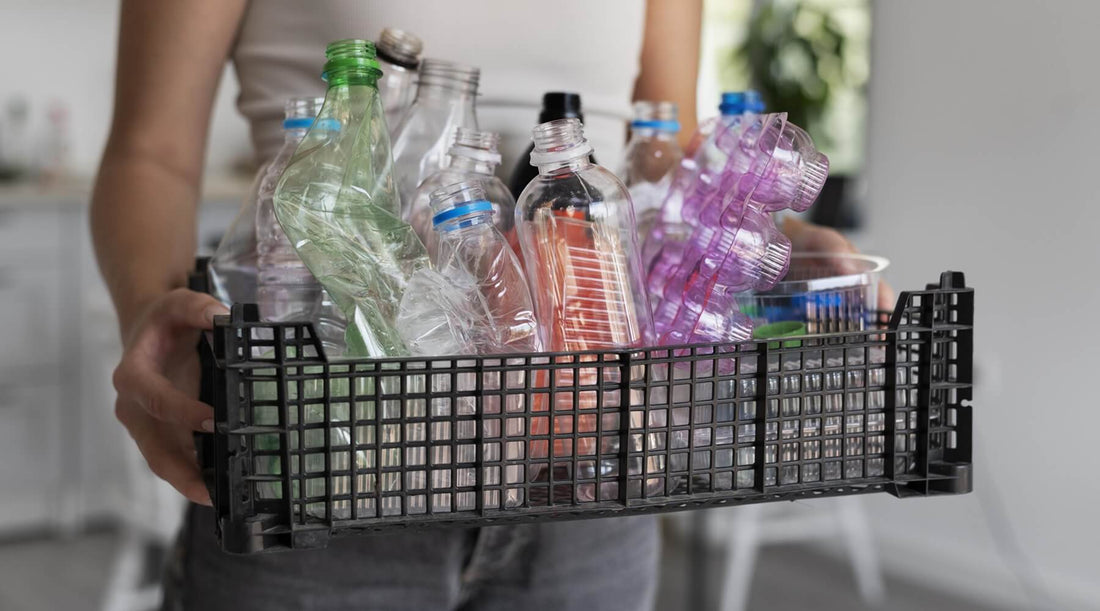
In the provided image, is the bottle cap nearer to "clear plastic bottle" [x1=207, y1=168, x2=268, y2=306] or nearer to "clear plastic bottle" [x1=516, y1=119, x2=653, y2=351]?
"clear plastic bottle" [x1=516, y1=119, x2=653, y2=351]

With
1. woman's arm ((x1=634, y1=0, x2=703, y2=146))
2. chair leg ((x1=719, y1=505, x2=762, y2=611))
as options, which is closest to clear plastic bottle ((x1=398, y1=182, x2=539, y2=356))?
woman's arm ((x1=634, y1=0, x2=703, y2=146))

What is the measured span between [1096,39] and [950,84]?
0.44m

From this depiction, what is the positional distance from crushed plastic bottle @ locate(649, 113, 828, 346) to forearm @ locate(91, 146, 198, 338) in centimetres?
40

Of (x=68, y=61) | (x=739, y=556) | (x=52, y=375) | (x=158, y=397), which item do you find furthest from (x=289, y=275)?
(x=68, y=61)

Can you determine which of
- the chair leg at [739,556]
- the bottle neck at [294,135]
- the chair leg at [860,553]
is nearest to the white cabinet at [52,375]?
the chair leg at [739,556]

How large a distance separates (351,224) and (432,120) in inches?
6.8

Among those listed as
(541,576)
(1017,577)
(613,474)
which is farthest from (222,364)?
(1017,577)

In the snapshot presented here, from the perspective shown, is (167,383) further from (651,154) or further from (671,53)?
(671,53)

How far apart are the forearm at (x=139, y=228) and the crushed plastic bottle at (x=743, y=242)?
400 millimetres

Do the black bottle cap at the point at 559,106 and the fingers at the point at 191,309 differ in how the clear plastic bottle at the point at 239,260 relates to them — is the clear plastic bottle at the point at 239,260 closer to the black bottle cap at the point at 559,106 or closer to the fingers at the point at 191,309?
the fingers at the point at 191,309

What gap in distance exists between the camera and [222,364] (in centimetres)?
49

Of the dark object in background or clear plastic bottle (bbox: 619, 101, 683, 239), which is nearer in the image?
clear plastic bottle (bbox: 619, 101, 683, 239)

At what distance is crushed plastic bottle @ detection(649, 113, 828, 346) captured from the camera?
0.59 metres

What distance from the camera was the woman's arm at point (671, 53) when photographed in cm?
102
